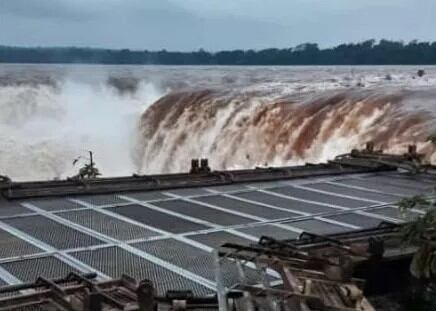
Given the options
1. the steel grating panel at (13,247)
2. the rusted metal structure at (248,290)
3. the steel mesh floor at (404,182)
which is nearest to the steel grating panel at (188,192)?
the steel mesh floor at (404,182)

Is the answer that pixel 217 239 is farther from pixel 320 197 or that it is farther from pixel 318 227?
pixel 320 197

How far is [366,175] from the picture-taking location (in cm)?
1117

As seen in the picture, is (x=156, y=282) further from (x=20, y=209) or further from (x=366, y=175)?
(x=366, y=175)

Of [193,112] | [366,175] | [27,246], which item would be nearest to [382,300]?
[27,246]

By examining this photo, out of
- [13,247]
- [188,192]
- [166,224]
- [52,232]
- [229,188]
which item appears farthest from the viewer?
[229,188]

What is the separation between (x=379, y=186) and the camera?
10109 millimetres

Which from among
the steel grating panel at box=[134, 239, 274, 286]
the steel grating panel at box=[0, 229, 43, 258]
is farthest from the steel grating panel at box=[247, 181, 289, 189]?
the steel grating panel at box=[0, 229, 43, 258]

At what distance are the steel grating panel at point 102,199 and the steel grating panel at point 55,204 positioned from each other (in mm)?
217

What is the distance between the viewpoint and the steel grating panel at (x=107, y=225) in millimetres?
7050

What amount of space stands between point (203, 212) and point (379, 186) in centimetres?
320

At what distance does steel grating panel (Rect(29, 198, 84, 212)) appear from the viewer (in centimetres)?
826

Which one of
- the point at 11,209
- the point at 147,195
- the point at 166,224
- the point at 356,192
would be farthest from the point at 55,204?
the point at 356,192

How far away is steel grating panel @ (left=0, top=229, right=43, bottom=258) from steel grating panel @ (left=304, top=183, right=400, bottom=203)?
464 cm

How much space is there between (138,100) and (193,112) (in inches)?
605
